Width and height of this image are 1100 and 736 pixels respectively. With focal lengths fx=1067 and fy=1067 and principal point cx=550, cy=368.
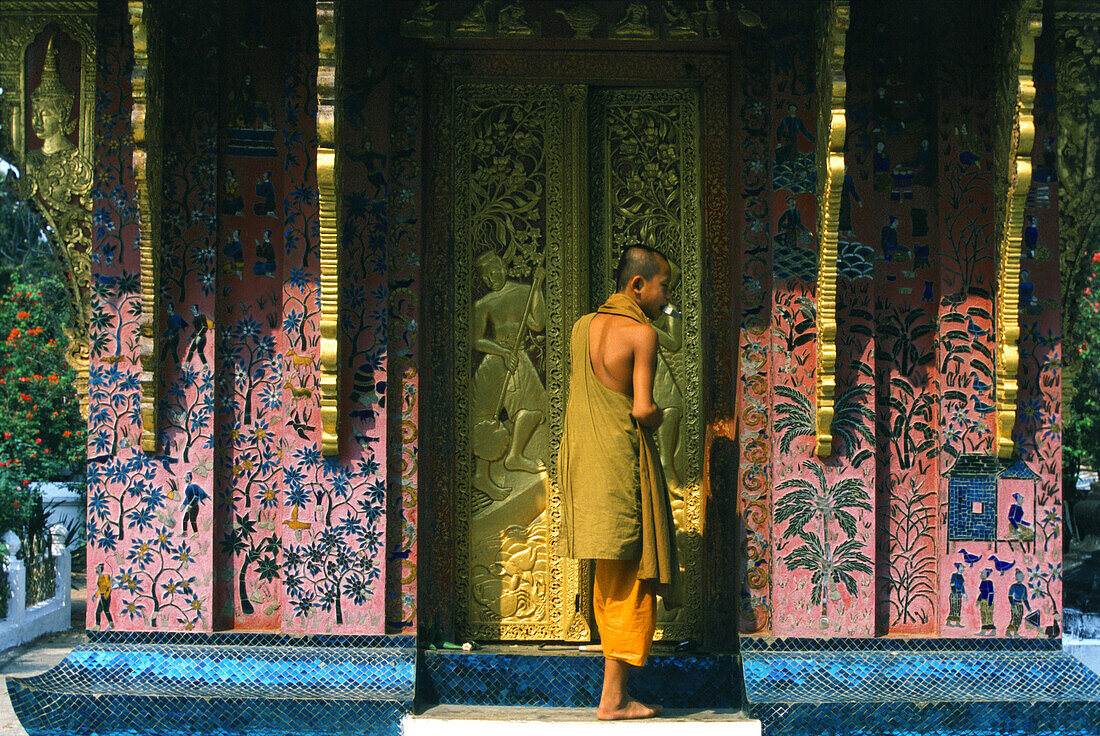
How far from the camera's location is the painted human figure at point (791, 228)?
520cm

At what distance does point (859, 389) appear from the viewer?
5.17 metres

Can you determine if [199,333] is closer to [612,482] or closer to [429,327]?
[429,327]

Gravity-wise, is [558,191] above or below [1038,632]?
above

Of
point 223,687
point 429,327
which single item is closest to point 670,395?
point 429,327

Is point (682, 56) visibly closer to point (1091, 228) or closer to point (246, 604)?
point (1091, 228)

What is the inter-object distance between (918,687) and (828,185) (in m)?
2.36

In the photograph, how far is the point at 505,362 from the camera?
18.3 feet

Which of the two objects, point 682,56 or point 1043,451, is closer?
point 1043,451

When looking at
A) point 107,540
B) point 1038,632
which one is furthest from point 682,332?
point 107,540

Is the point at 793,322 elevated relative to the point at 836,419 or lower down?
elevated

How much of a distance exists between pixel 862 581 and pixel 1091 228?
2.15m

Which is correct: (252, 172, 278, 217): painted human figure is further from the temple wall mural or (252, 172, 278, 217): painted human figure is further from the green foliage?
the green foliage

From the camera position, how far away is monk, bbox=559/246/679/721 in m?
4.80

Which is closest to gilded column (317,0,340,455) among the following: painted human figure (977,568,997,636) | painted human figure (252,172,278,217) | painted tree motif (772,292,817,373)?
painted human figure (252,172,278,217)
